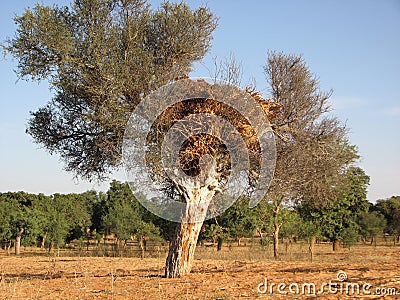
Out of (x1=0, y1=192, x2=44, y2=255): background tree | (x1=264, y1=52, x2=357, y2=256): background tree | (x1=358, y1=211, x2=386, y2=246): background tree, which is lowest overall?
(x1=0, y1=192, x2=44, y2=255): background tree

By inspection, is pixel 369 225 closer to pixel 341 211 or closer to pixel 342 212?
pixel 342 212

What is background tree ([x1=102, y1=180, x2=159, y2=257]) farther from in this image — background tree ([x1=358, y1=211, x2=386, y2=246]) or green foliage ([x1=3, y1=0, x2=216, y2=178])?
green foliage ([x1=3, y1=0, x2=216, y2=178])

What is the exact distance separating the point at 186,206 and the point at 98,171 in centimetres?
335

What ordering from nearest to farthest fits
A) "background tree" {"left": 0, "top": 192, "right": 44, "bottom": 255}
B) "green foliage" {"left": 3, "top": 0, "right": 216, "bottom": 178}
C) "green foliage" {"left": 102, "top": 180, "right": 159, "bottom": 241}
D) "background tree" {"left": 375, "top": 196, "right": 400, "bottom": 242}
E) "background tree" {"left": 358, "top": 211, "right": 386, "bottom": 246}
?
1. "green foliage" {"left": 3, "top": 0, "right": 216, "bottom": 178}
2. "green foliage" {"left": 102, "top": 180, "right": 159, "bottom": 241}
3. "background tree" {"left": 0, "top": 192, "right": 44, "bottom": 255}
4. "background tree" {"left": 358, "top": 211, "right": 386, "bottom": 246}
5. "background tree" {"left": 375, "top": 196, "right": 400, "bottom": 242}

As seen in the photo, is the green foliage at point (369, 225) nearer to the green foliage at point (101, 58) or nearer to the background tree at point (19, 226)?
the background tree at point (19, 226)

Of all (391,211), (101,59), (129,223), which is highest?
(101,59)

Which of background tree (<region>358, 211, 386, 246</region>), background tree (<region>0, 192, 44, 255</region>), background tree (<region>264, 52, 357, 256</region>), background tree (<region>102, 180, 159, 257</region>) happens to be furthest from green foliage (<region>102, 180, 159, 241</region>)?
background tree (<region>264, 52, 357, 256</region>)

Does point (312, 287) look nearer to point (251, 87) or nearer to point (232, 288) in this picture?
point (232, 288)

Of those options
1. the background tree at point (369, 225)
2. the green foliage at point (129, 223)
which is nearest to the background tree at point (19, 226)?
the green foliage at point (129, 223)

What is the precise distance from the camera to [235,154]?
13531 millimetres

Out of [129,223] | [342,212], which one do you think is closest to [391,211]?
[342,212]

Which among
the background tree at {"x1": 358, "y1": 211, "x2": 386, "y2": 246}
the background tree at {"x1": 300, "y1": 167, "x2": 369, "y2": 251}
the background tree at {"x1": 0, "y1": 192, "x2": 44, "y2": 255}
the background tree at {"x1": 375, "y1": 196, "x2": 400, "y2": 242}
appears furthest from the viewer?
the background tree at {"x1": 375, "y1": 196, "x2": 400, "y2": 242}

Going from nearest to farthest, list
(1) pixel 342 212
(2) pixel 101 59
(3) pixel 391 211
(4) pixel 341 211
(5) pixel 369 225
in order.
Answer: (2) pixel 101 59
(4) pixel 341 211
(1) pixel 342 212
(5) pixel 369 225
(3) pixel 391 211

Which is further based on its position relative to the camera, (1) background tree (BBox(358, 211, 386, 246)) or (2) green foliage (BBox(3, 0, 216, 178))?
(1) background tree (BBox(358, 211, 386, 246))
